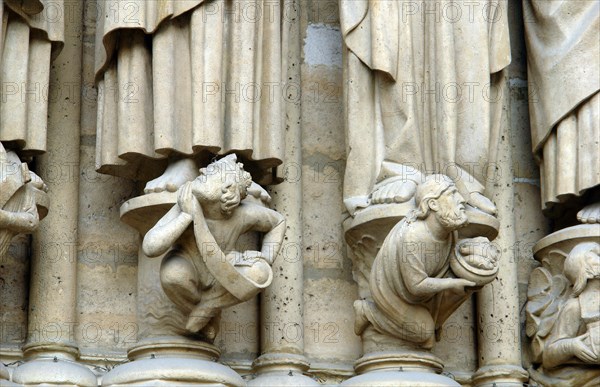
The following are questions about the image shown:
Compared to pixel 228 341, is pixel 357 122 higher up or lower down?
higher up

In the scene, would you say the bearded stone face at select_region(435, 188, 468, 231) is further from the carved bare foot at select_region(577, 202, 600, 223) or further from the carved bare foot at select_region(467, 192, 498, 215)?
the carved bare foot at select_region(577, 202, 600, 223)

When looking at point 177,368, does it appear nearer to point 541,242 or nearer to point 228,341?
point 228,341

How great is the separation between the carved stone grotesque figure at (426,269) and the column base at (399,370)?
0.05m

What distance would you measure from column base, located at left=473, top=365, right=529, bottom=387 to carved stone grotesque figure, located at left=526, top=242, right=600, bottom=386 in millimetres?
82

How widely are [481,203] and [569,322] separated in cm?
46

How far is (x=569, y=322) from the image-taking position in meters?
7.13

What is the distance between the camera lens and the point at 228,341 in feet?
23.4

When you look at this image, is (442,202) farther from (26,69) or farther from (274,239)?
(26,69)

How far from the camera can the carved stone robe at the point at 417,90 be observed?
281 inches

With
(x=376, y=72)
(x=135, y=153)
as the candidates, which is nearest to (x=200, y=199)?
(x=135, y=153)

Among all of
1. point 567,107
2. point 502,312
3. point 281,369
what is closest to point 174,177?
point 281,369

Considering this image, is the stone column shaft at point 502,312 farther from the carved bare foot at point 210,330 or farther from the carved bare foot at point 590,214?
the carved bare foot at point 210,330

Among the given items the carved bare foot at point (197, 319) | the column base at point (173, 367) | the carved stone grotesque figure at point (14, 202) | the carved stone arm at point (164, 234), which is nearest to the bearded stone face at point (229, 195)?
the carved stone arm at point (164, 234)

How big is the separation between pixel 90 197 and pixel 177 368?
2.44 feet
